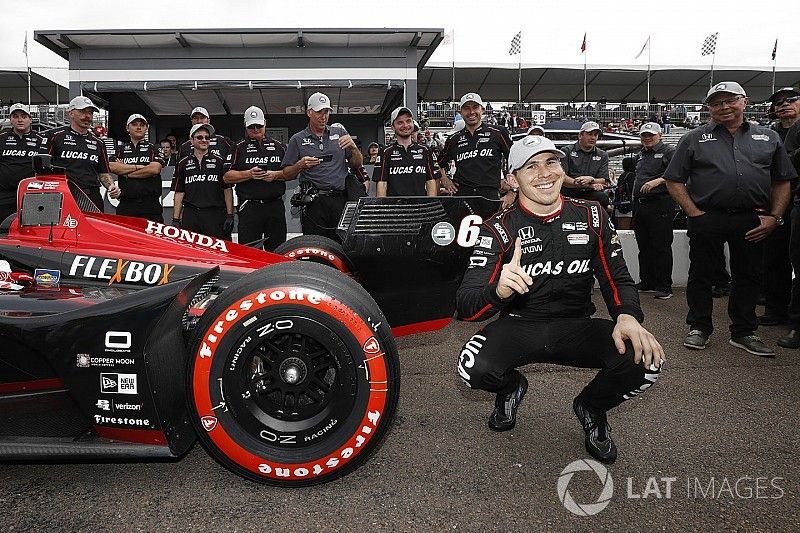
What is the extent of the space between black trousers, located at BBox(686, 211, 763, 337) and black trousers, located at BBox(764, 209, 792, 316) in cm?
116

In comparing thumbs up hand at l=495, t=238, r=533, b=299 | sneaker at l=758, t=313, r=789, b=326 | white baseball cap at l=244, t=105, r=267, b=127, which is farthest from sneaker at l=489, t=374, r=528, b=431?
white baseball cap at l=244, t=105, r=267, b=127

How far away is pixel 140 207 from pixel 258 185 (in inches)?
65.4

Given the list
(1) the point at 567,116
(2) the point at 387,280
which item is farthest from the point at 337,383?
(1) the point at 567,116

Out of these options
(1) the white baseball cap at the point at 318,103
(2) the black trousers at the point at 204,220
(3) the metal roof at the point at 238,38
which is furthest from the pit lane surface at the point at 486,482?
(3) the metal roof at the point at 238,38

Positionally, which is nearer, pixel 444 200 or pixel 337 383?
pixel 337 383

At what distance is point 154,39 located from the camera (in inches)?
527

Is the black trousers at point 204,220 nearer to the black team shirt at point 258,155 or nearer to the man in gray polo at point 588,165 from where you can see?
the black team shirt at point 258,155

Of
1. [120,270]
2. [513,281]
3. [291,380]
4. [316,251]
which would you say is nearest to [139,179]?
[316,251]

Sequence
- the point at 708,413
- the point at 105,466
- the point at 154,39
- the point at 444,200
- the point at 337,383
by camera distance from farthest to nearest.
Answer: the point at 154,39 → the point at 444,200 → the point at 708,413 → the point at 105,466 → the point at 337,383

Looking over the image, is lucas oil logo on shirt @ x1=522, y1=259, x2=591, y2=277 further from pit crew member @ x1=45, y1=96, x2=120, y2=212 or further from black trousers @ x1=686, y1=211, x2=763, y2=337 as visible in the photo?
pit crew member @ x1=45, y1=96, x2=120, y2=212

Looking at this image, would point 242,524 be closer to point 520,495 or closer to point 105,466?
point 105,466

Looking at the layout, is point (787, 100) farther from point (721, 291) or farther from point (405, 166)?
point (405, 166)

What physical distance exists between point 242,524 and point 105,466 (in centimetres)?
86

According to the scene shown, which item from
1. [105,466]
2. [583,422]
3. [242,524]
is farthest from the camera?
[583,422]
